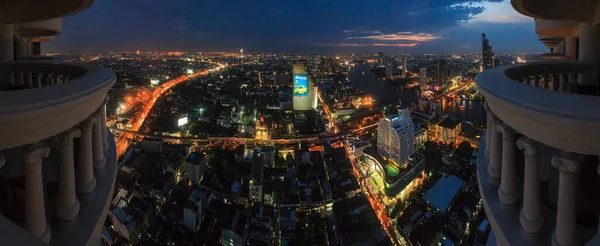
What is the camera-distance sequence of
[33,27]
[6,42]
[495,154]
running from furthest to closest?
1. [33,27]
2. [6,42]
3. [495,154]

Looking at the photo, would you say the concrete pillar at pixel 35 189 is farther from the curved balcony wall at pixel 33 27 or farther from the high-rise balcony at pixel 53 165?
the curved balcony wall at pixel 33 27

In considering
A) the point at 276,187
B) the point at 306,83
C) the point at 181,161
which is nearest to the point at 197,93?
the point at 306,83

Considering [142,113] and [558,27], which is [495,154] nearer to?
[558,27]

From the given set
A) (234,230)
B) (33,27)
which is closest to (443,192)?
(234,230)

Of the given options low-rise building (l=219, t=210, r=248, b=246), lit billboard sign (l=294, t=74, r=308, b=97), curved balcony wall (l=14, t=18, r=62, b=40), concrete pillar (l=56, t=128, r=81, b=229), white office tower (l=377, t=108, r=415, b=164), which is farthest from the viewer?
lit billboard sign (l=294, t=74, r=308, b=97)

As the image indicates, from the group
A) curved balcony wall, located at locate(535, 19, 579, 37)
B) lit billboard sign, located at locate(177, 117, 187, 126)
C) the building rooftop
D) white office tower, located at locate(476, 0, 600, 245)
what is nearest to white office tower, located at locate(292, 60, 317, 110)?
lit billboard sign, located at locate(177, 117, 187, 126)

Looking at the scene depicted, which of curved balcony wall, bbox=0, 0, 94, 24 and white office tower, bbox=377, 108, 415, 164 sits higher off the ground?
curved balcony wall, bbox=0, 0, 94, 24

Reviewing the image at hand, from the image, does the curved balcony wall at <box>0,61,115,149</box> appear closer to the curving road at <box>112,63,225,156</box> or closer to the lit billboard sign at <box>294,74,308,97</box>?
the curving road at <box>112,63,225,156</box>

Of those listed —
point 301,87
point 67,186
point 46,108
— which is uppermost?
point 301,87
